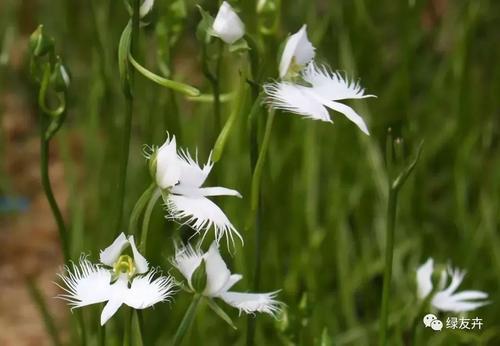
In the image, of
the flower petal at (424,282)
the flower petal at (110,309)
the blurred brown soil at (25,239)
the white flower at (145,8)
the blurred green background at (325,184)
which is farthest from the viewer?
the blurred brown soil at (25,239)

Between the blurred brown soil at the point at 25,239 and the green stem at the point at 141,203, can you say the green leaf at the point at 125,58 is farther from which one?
the blurred brown soil at the point at 25,239

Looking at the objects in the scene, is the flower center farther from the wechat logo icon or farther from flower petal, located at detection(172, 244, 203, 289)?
the wechat logo icon

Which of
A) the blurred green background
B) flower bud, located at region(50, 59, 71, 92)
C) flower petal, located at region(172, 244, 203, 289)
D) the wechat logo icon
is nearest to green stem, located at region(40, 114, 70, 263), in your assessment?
flower bud, located at region(50, 59, 71, 92)

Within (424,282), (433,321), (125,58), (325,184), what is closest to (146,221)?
(125,58)

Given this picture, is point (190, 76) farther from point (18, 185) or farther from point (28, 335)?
point (28, 335)

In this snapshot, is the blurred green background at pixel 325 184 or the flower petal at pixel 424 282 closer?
the flower petal at pixel 424 282

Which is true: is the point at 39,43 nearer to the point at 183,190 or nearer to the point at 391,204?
the point at 183,190

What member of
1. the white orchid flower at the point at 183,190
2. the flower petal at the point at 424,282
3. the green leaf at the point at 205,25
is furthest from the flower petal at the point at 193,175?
the flower petal at the point at 424,282
